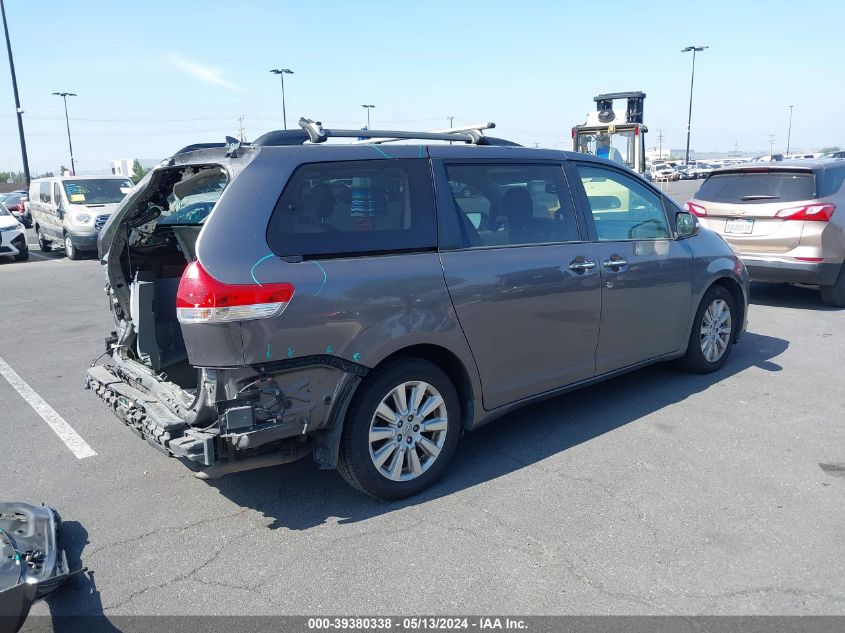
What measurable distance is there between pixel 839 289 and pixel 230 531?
7.61 meters

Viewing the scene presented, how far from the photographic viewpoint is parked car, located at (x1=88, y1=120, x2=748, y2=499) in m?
3.24

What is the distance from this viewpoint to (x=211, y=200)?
390 centimetres

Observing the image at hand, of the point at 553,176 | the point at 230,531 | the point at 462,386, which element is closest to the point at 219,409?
the point at 230,531

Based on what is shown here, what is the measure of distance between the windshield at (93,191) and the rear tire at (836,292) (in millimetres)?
14420

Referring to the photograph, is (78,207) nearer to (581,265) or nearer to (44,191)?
(44,191)

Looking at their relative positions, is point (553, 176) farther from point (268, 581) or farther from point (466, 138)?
point (268, 581)

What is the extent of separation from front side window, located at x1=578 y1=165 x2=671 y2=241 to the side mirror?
12cm

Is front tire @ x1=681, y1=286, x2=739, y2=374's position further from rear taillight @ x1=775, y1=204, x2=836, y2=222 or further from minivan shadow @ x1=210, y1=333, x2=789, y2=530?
rear taillight @ x1=775, y1=204, x2=836, y2=222

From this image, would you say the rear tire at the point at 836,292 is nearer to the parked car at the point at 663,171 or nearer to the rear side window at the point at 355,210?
the rear side window at the point at 355,210

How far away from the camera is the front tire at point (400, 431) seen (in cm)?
356

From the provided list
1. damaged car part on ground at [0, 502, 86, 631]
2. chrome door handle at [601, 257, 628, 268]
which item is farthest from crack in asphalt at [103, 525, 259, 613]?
chrome door handle at [601, 257, 628, 268]

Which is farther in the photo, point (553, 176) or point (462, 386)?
point (553, 176)

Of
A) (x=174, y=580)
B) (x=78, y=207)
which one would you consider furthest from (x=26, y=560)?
(x=78, y=207)

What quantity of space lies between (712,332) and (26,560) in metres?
4.98
